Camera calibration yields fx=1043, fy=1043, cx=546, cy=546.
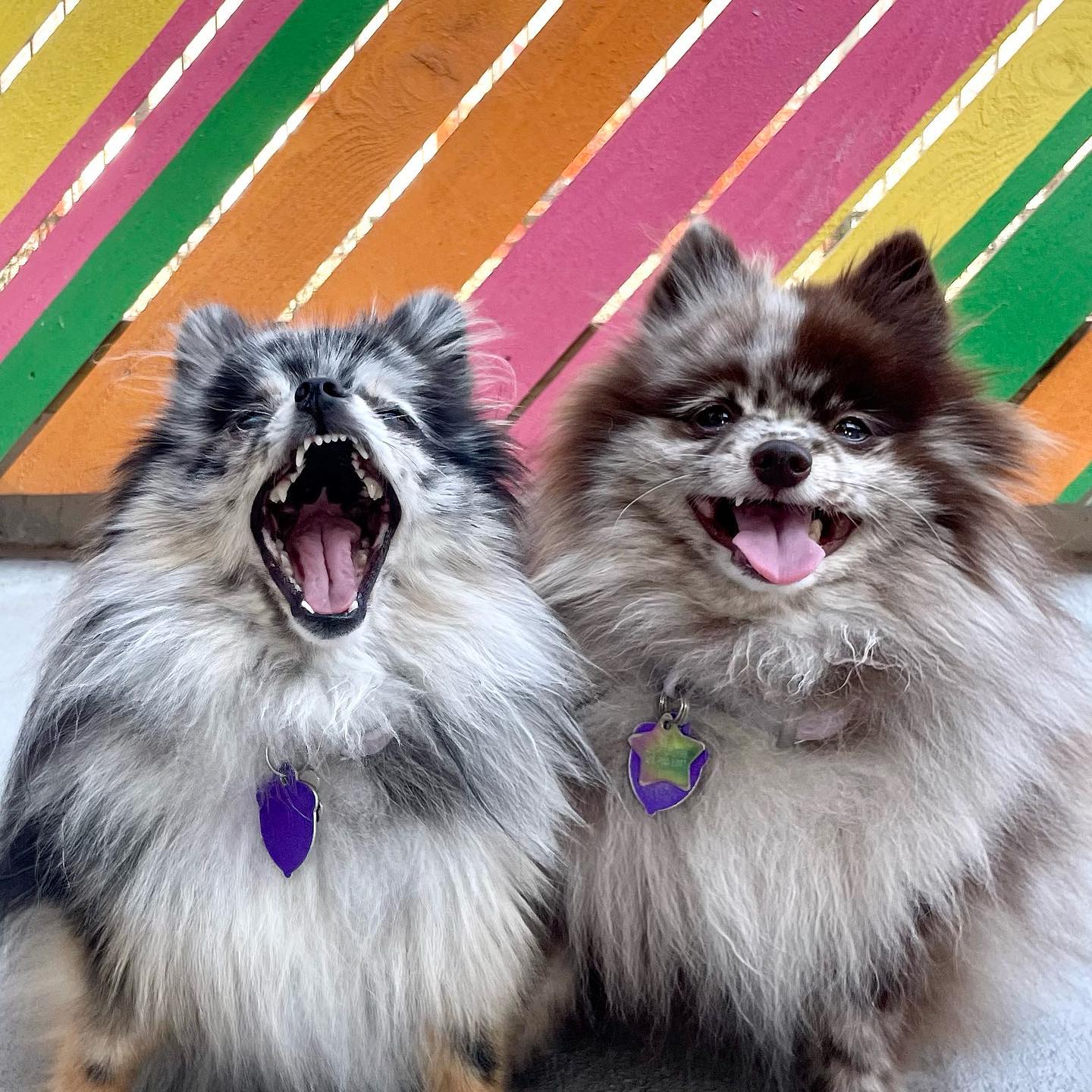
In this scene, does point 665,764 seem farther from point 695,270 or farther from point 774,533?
point 695,270

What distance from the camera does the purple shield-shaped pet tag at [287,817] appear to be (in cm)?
121

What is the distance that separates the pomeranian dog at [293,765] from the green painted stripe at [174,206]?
2082 mm

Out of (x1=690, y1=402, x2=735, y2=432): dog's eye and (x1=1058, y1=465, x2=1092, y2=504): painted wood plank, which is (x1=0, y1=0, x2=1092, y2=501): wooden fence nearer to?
(x1=1058, y1=465, x2=1092, y2=504): painted wood plank

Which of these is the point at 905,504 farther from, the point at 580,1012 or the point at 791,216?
the point at 791,216

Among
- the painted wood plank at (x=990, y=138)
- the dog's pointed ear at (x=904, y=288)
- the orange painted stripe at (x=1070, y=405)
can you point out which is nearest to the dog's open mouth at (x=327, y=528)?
the dog's pointed ear at (x=904, y=288)

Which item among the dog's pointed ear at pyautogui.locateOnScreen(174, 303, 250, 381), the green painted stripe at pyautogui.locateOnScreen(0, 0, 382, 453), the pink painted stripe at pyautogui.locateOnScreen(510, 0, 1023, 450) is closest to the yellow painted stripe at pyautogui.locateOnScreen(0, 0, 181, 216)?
the green painted stripe at pyautogui.locateOnScreen(0, 0, 382, 453)

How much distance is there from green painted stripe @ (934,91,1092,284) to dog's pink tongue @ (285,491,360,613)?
91.7 inches

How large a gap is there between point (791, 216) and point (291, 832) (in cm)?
260

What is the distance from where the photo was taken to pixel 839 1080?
132 cm

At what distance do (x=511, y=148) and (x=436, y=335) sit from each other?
71.5 inches

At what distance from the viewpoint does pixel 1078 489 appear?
11.1ft

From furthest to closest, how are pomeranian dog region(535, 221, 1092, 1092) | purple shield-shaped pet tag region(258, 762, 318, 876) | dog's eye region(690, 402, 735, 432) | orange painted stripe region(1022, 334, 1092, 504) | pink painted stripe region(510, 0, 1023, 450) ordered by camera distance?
orange painted stripe region(1022, 334, 1092, 504) < pink painted stripe region(510, 0, 1023, 450) < dog's eye region(690, 402, 735, 432) < pomeranian dog region(535, 221, 1092, 1092) < purple shield-shaped pet tag region(258, 762, 318, 876)

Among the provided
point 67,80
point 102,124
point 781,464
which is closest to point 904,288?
point 781,464

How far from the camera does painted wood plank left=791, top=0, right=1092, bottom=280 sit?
3.04 m
